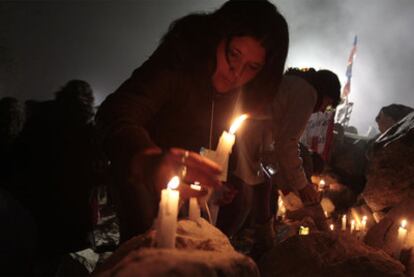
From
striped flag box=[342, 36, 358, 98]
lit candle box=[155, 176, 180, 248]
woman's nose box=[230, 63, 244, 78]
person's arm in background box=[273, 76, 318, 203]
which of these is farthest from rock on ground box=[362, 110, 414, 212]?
striped flag box=[342, 36, 358, 98]

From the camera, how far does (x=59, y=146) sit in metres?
3.74

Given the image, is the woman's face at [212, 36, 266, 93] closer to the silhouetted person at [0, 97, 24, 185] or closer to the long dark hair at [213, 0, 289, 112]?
the long dark hair at [213, 0, 289, 112]

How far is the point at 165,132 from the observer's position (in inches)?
103

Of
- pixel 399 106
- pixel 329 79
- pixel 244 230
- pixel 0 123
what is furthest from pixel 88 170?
pixel 399 106

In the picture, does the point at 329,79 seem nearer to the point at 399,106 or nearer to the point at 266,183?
the point at 266,183

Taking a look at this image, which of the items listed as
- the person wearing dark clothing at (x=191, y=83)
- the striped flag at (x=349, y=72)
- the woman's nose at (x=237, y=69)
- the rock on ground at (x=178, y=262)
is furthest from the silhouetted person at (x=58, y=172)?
the striped flag at (x=349, y=72)

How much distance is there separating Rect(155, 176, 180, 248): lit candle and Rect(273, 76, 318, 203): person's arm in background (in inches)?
93.8

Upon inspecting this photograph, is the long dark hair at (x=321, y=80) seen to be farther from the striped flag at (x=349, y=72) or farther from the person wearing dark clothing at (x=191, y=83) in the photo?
the striped flag at (x=349, y=72)

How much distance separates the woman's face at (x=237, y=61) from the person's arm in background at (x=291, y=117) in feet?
3.59

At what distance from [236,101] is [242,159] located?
870mm

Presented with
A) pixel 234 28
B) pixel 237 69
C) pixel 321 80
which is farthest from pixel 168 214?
pixel 321 80

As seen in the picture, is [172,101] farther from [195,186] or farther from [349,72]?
[349,72]

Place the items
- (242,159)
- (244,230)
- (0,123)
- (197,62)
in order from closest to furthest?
(197,62) < (242,159) < (0,123) < (244,230)

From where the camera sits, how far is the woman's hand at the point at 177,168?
4.74 feet
